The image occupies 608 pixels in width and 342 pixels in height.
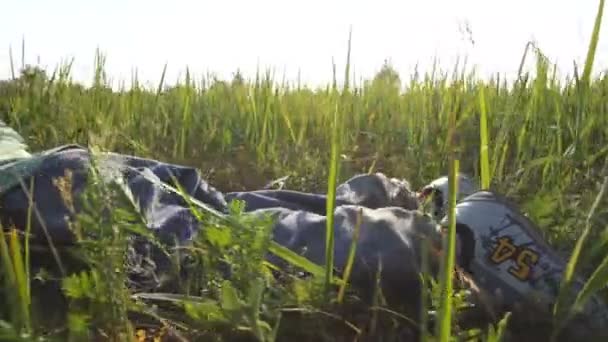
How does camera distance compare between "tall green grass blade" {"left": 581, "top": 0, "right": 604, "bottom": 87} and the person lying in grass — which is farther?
"tall green grass blade" {"left": 581, "top": 0, "right": 604, "bottom": 87}

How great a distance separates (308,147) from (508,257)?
66.3 inches

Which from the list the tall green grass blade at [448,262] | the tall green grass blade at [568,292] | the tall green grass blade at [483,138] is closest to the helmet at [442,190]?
the tall green grass blade at [483,138]

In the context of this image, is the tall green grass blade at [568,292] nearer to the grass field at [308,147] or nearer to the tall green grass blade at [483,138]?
the grass field at [308,147]

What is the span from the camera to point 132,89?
379 cm

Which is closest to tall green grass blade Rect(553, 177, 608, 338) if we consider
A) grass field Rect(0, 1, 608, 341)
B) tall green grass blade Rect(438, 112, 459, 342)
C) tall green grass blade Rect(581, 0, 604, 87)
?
grass field Rect(0, 1, 608, 341)

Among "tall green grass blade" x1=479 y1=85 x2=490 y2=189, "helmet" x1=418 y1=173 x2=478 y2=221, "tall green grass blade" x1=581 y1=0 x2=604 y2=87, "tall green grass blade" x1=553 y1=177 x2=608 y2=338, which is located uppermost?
"tall green grass blade" x1=581 y1=0 x2=604 y2=87

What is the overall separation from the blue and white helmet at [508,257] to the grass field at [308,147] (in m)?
0.06

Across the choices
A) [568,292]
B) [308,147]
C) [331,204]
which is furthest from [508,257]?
[308,147]

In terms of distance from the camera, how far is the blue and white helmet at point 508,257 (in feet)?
4.69

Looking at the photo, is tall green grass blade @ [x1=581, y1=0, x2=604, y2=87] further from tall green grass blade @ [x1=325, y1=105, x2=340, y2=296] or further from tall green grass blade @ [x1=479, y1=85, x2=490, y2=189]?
tall green grass blade @ [x1=325, y1=105, x2=340, y2=296]

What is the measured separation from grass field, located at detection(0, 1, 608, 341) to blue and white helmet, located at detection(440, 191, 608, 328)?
0.06m

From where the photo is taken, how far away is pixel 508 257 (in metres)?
1.52

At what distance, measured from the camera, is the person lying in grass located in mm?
1413

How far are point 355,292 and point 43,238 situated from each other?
67 centimetres
